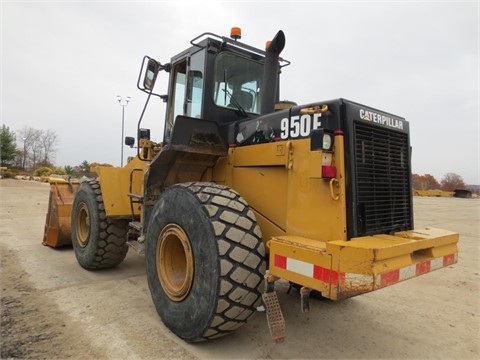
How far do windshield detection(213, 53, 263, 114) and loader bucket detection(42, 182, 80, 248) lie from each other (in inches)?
167

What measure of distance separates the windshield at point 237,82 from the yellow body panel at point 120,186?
66.0 inches

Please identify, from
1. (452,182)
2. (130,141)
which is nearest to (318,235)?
(130,141)

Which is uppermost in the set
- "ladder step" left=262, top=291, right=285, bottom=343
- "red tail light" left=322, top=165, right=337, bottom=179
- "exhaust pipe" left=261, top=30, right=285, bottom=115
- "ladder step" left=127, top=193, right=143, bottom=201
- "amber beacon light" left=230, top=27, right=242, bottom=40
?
"amber beacon light" left=230, top=27, right=242, bottom=40

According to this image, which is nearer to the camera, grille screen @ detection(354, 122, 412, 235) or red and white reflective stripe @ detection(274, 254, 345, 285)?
red and white reflective stripe @ detection(274, 254, 345, 285)

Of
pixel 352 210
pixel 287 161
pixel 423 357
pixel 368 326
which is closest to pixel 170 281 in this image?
pixel 287 161

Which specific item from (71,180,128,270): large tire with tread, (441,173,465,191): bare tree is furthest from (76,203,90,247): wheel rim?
(441,173,465,191): bare tree

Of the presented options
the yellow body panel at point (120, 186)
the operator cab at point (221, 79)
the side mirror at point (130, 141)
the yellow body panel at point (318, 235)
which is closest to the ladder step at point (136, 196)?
the yellow body panel at point (120, 186)

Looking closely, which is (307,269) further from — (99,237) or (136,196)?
(99,237)

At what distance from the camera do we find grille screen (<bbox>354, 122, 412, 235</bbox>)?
9.96 ft

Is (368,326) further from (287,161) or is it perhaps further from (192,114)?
(192,114)

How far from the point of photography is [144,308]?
401cm

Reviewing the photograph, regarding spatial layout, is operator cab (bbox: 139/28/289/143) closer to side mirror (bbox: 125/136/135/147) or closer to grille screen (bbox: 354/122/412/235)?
side mirror (bbox: 125/136/135/147)

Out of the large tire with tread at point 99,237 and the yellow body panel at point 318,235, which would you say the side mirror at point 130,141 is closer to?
the large tire with tread at point 99,237

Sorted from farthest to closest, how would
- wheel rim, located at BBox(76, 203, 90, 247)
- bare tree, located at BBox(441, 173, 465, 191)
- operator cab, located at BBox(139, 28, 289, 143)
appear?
bare tree, located at BBox(441, 173, 465, 191), wheel rim, located at BBox(76, 203, 90, 247), operator cab, located at BBox(139, 28, 289, 143)
